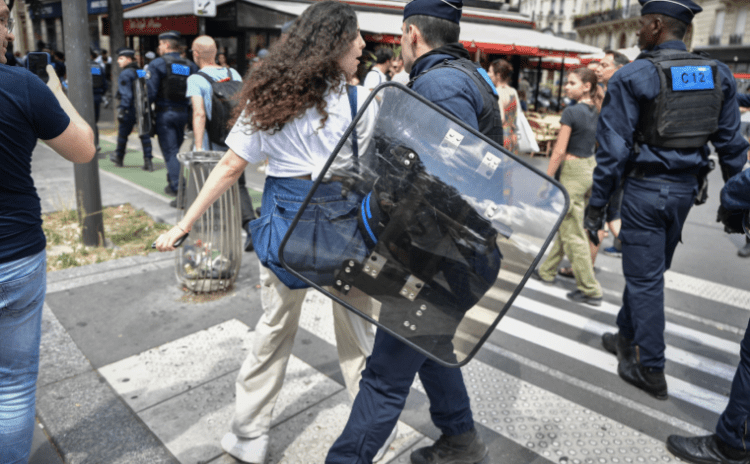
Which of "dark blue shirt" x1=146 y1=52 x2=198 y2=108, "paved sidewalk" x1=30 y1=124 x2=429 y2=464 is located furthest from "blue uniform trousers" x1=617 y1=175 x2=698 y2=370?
Result: "dark blue shirt" x1=146 y1=52 x2=198 y2=108

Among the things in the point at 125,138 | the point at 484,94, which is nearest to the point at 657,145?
the point at 484,94

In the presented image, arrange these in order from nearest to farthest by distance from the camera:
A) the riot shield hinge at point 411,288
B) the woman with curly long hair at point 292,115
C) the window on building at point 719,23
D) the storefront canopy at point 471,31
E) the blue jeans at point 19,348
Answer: the riot shield hinge at point 411,288 → the blue jeans at point 19,348 → the woman with curly long hair at point 292,115 → the storefront canopy at point 471,31 → the window on building at point 719,23

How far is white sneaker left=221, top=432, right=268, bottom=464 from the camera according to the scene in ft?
8.11

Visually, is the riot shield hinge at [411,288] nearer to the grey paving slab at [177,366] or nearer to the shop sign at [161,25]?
the grey paving slab at [177,366]

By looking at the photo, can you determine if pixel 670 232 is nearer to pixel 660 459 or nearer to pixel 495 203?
pixel 660 459

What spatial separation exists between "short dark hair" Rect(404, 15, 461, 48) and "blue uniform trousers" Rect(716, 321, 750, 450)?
1786mm

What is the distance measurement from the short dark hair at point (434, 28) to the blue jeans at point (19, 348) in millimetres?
1582

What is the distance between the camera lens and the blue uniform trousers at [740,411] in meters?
2.48

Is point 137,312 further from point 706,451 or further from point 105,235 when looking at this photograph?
point 706,451

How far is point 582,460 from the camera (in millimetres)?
2639

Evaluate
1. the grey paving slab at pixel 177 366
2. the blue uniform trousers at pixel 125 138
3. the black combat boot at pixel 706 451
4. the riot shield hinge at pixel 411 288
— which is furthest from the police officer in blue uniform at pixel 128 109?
the black combat boot at pixel 706 451

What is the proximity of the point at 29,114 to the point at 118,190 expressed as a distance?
248 inches

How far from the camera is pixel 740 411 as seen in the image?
249 cm

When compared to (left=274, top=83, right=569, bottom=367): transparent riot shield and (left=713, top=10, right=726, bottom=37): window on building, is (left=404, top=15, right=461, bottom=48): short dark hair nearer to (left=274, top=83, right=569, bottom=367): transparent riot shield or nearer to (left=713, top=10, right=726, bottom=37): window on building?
(left=274, top=83, right=569, bottom=367): transparent riot shield
